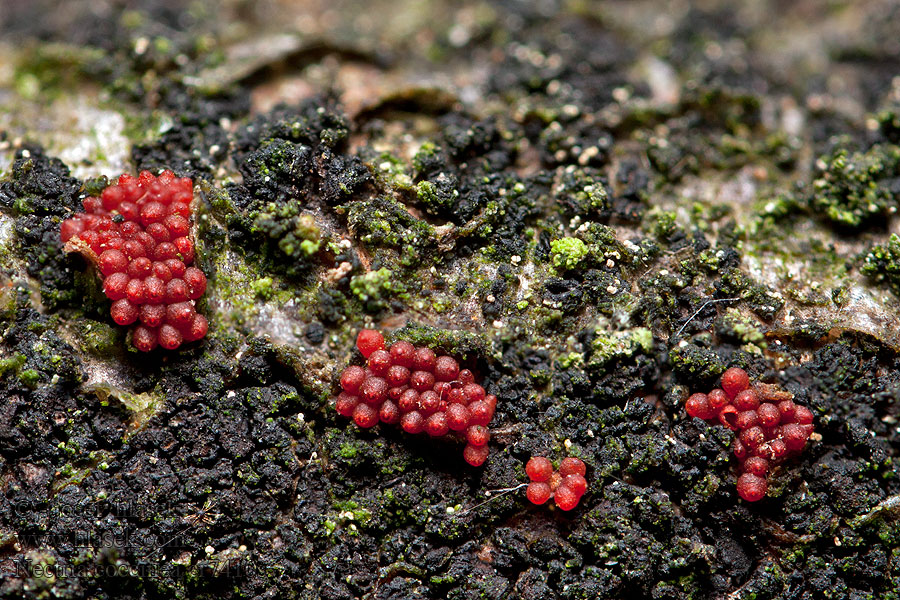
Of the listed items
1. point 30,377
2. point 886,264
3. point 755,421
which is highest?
point 886,264

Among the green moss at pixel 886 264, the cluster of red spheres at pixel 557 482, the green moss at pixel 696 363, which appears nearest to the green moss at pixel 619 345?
the green moss at pixel 696 363

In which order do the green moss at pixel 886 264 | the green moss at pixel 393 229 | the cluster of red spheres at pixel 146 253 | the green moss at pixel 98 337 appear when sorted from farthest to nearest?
the green moss at pixel 886 264, the green moss at pixel 393 229, the green moss at pixel 98 337, the cluster of red spheres at pixel 146 253

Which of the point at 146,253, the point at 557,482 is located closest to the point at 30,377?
the point at 146,253

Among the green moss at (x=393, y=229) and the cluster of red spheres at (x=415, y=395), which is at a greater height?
the green moss at (x=393, y=229)

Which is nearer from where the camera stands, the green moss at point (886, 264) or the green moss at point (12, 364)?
the green moss at point (12, 364)

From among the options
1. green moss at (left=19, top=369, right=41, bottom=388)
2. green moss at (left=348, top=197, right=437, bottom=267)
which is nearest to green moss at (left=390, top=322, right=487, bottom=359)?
green moss at (left=348, top=197, right=437, bottom=267)

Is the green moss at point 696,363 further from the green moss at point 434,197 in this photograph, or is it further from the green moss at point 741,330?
the green moss at point 434,197

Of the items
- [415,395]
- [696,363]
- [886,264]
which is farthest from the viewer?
[886,264]

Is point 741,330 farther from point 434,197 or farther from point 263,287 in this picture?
point 263,287

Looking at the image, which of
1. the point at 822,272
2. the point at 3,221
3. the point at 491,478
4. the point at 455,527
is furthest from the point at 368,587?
the point at 822,272
